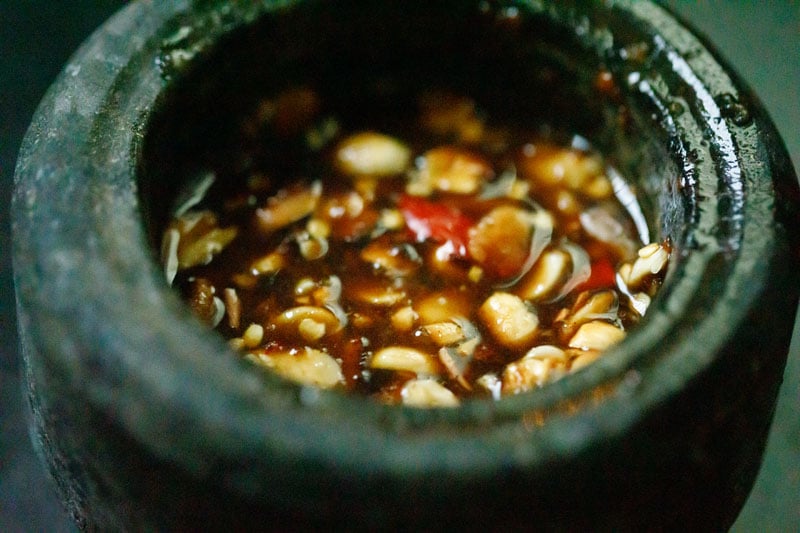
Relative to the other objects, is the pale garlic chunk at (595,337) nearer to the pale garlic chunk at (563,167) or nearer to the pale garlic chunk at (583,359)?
the pale garlic chunk at (583,359)

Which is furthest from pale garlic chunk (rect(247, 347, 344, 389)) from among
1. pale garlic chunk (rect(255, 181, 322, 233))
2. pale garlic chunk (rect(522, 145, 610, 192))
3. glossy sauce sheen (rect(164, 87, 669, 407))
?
pale garlic chunk (rect(522, 145, 610, 192))

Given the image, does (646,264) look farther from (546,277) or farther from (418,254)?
(418,254)

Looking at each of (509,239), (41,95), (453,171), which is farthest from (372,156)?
(41,95)

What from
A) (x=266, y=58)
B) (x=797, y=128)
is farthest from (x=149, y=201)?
(x=797, y=128)

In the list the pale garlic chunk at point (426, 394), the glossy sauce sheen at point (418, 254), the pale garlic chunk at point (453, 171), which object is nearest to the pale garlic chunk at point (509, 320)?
the glossy sauce sheen at point (418, 254)

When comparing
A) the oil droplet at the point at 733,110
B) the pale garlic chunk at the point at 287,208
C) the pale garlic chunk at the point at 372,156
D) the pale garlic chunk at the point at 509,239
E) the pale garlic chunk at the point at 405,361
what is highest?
the pale garlic chunk at the point at 372,156

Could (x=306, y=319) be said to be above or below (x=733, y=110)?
below
